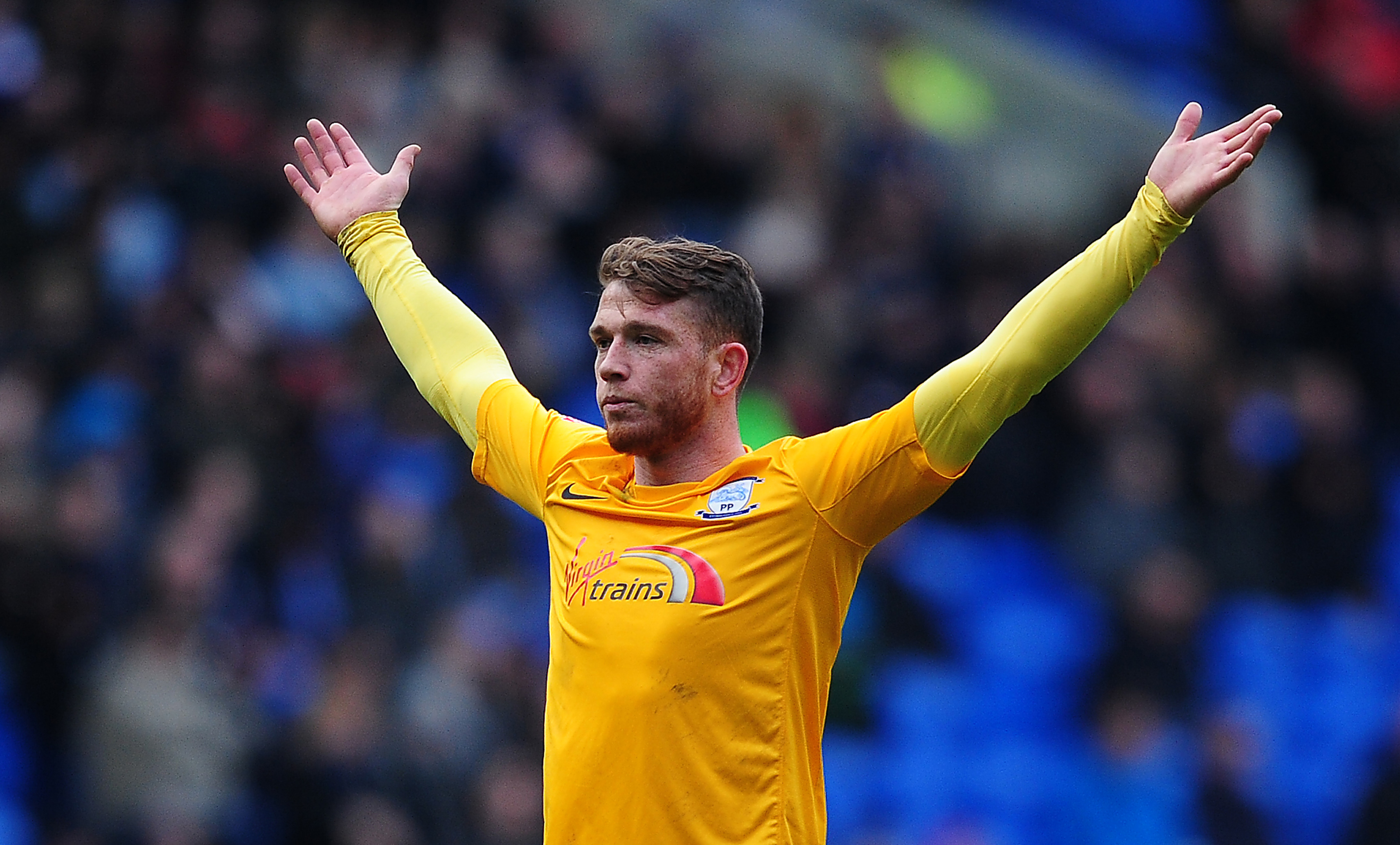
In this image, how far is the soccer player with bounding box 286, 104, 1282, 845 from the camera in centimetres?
417

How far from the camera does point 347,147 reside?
5.18 metres

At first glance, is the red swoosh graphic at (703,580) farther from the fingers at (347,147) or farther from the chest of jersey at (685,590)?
the fingers at (347,147)

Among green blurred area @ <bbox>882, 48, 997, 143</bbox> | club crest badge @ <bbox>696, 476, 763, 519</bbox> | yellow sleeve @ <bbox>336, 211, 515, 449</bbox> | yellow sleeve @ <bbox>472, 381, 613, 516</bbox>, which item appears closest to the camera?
club crest badge @ <bbox>696, 476, 763, 519</bbox>

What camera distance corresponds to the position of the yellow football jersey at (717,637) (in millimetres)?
4188

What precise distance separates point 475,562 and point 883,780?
2.58 metres

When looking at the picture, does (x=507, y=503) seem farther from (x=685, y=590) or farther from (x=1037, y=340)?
(x=1037, y=340)

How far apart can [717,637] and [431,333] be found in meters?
1.30

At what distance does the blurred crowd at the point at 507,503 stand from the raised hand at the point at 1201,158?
5510 millimetres

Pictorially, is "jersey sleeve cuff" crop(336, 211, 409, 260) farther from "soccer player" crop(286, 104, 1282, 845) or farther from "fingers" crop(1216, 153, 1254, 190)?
"fingers" crop(1216, 153, 1254, 190)

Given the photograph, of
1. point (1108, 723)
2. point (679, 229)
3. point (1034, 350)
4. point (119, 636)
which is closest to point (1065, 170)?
point (679, 229)

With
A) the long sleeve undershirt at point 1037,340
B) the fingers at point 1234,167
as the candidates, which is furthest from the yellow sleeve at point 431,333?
the fingers at point 1234,167

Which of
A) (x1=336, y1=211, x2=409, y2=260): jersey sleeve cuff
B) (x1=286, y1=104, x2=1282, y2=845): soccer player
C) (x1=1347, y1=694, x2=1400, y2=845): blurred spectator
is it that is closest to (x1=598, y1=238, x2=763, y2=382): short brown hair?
(x1=286, y1=104, x2=1282, y2=845): soccer player

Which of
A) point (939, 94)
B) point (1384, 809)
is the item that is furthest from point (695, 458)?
point (939, 94)

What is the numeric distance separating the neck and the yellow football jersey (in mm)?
40
